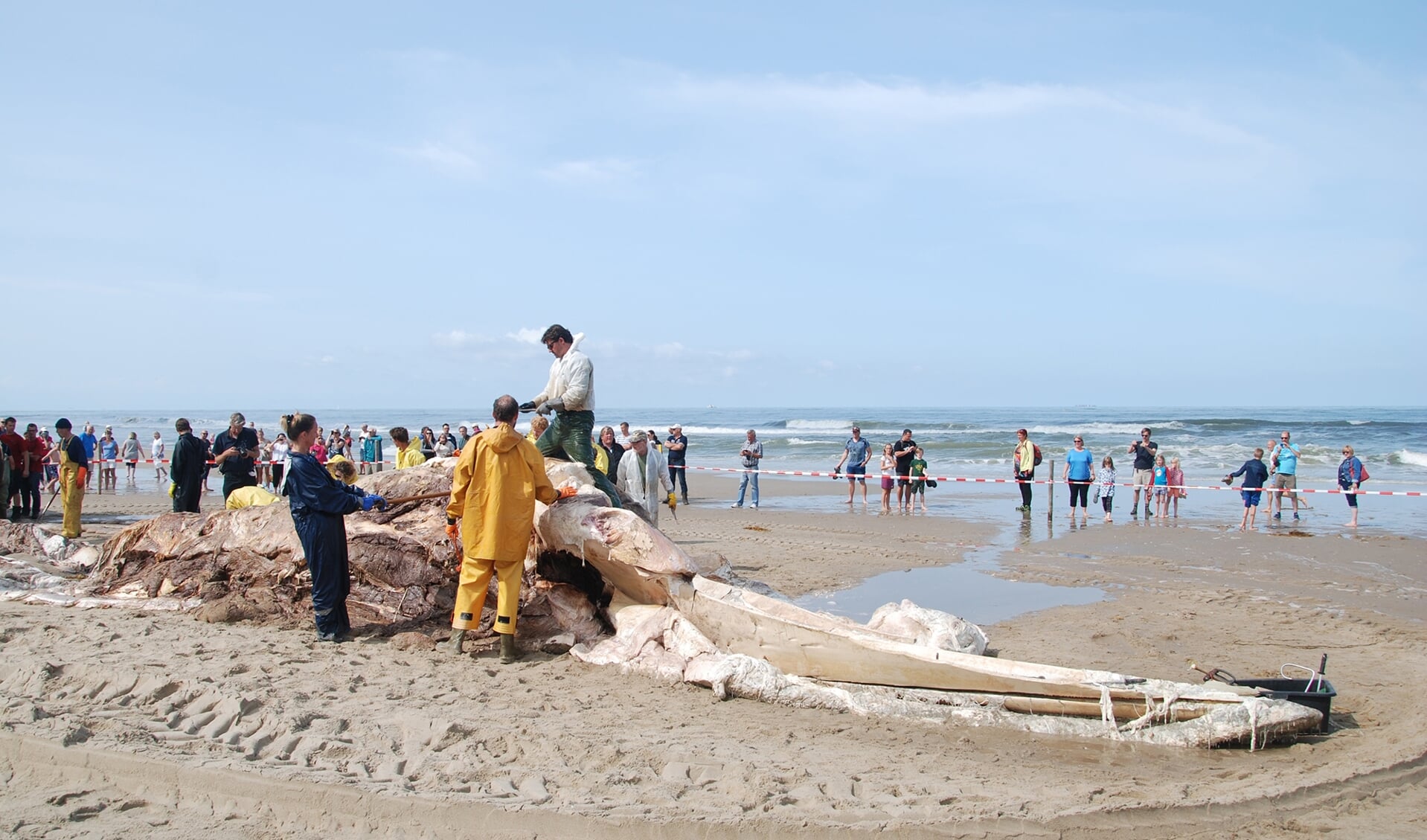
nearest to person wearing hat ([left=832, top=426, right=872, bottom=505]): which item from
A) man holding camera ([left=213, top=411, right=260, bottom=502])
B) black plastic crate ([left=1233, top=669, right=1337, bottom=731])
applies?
man holding camera ([left=213, top=411, right=260, bottom=502])

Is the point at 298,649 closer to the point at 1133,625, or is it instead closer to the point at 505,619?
the point at 505,619

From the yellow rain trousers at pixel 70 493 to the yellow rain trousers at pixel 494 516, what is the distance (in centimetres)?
889

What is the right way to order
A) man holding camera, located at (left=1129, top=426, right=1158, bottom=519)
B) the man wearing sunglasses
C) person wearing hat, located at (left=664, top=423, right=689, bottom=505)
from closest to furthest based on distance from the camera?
the man wearing sunglasses → man holding camera, located at (left=1129, top=426, right=1158, bottom=519) → person wearing hat, located at (left=664, top=423, right=689, bottom=505)

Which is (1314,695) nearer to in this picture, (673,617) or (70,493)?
(673,617)

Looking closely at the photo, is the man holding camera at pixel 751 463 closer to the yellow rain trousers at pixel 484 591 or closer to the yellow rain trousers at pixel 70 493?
the yellow rain trousers at pixel 70 493

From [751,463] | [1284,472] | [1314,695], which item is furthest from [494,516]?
[1284,472]

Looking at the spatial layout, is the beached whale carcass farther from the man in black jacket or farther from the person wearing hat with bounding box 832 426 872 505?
the person wearing hat with bounding box 832 426 872 505

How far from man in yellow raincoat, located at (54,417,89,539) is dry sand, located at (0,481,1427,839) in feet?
18.8

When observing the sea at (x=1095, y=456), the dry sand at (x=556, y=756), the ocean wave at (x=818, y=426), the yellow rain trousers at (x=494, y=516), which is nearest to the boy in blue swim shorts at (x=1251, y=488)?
the sea at (x=1095, y=456)

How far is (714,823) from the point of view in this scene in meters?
3.69

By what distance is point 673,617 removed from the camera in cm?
613

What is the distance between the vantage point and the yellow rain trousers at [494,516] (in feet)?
19.7

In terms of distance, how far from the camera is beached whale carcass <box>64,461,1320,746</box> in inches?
194

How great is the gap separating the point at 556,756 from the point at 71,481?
35.9 ft
